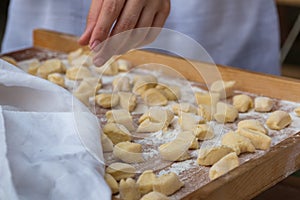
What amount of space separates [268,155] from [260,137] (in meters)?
0.07

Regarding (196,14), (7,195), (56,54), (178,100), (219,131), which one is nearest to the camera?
(7,195)

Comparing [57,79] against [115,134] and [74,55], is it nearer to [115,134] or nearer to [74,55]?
[74,55]

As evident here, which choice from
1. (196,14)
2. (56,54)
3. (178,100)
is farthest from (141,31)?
(196,14)

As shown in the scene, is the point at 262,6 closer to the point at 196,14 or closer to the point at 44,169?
the point at 196,14

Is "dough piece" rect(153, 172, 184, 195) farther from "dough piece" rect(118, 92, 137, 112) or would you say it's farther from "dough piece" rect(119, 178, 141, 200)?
"dough piece" rect(118, 92, 137, 112)

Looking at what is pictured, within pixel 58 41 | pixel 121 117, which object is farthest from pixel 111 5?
pixel 58 41

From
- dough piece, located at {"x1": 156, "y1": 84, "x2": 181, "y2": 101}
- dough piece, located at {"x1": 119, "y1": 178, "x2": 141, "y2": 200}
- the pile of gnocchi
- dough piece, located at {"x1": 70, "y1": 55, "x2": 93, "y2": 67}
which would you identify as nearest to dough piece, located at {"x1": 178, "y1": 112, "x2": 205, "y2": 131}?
the pile of gnocchi

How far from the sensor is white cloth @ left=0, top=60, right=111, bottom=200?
0.70 meters

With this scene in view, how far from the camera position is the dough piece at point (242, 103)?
101cm

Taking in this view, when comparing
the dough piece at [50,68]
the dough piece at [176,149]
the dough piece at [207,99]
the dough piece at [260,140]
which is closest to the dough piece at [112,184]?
the dough piece at [176,149]

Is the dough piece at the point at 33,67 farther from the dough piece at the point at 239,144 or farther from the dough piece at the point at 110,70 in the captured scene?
the dough piece at the point at 239,144

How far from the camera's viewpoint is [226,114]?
96cm

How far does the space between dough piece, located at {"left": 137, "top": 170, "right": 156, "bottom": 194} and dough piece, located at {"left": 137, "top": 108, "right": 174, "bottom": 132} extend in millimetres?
157

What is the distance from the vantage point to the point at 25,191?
0.69m
